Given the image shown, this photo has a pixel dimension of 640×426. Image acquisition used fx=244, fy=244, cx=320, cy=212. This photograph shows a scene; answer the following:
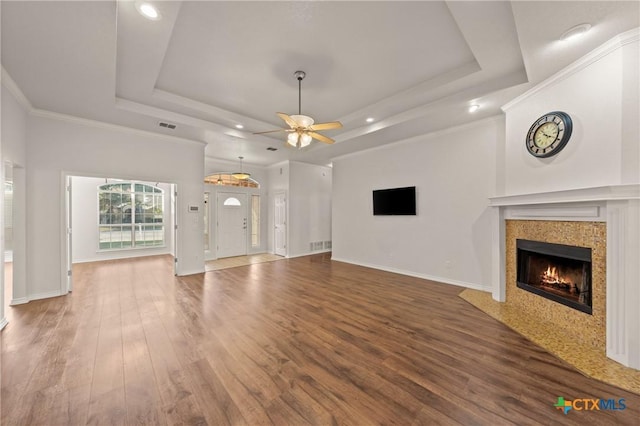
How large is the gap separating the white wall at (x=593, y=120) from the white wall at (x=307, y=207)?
586cm

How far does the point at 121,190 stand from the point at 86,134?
4.24 meters

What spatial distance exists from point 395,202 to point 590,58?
3.63 m

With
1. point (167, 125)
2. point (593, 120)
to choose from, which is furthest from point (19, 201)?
point (593, 120)

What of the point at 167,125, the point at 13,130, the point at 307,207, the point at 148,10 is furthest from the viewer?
the point at 307,207

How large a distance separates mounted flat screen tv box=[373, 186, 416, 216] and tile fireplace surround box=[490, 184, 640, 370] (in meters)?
2.12

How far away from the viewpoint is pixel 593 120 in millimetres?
2629

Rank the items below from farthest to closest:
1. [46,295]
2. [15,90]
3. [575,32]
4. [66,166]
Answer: [66,166]
[46,295]
[15,90]
[575,32]

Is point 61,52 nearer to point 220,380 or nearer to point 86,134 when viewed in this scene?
point 86,134

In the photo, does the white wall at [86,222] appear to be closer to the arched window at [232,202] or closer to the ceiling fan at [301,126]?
the arched window at [232,202]

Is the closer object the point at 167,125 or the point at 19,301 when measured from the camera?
the point at 19,301

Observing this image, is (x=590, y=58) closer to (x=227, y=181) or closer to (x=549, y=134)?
(x=549, y=134)

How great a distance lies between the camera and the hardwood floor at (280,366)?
1726 millimetres

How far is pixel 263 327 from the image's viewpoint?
301cm

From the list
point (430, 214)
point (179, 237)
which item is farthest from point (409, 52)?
point (179, 237)
